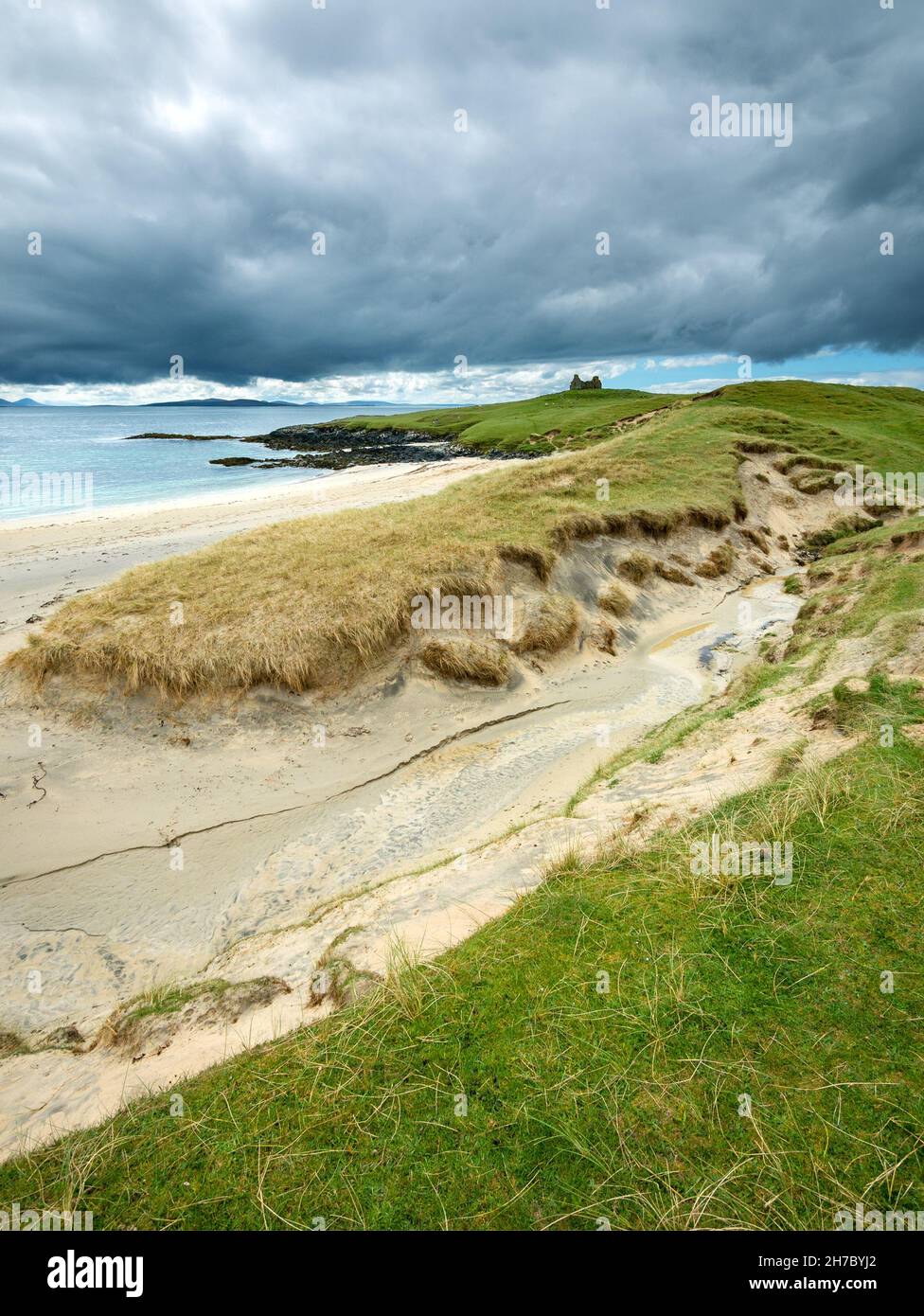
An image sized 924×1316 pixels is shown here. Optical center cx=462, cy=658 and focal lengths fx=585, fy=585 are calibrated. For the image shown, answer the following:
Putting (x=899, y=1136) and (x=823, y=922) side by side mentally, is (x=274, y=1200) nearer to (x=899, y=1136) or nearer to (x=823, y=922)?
(x=899, y=1136)

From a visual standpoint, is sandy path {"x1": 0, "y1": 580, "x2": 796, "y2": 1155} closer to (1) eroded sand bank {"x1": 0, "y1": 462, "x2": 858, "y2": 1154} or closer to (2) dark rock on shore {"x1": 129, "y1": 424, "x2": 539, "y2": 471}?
(1) eroded sand bank {"x1": 0, "y1": 462, "x2": 858, "y2": 1154}

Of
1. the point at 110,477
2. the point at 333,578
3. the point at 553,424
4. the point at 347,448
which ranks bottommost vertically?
the point at 333,578

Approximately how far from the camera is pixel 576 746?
1359 centimetres

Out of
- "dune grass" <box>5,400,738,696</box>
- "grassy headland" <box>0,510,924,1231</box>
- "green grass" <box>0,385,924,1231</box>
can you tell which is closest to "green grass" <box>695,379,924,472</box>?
"dune grass" <box>5,400,738,696</box>

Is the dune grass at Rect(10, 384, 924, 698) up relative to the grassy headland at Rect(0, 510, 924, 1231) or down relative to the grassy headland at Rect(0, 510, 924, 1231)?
up

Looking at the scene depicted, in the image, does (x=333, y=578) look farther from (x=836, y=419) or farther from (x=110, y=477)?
(x=110, y=477)

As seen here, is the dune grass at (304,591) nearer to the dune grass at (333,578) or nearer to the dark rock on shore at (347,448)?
the dune grass at (333,578)

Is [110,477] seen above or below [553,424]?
below

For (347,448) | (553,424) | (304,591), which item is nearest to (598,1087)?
(304,591)

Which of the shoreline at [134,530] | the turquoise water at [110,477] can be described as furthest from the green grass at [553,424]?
the turquoise water at [110,477]

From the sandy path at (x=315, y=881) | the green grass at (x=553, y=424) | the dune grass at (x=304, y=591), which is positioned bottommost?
the sandy path at (x=315, y=881)

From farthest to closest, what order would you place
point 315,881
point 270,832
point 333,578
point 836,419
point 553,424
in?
point 553,424 < point 836,419 < point 333,578 < point 270,832 < point 315,881

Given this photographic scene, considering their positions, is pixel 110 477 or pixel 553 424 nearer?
pixel 110 477
